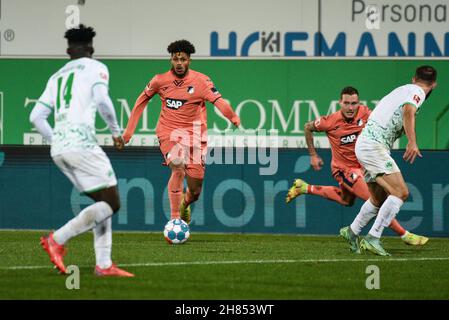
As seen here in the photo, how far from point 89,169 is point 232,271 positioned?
5.78ft

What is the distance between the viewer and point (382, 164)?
12555 mm

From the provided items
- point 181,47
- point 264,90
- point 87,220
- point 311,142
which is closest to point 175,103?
point 181,47

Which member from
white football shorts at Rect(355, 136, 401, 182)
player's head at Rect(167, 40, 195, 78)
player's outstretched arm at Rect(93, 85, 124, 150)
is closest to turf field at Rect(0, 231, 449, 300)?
white football shorts at Rect(355, 136, 401, 182)

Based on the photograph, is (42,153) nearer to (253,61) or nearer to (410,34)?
(253,61)

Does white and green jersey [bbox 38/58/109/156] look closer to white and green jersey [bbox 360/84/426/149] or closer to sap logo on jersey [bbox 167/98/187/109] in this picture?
white and green jersey [bbox 360/84/426/149]

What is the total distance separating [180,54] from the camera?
Result: 14.7 m

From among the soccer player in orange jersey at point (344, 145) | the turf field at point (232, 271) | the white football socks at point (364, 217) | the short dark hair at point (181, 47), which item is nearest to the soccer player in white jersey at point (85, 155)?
the turf field at point (232, 271)

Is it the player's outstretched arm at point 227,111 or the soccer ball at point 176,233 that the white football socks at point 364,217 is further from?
the soccer ball at point 176,233

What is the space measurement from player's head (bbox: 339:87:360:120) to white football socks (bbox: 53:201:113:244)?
20.0 ft

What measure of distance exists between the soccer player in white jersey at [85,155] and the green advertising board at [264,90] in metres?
8.30

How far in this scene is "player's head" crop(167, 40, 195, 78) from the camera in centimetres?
1453

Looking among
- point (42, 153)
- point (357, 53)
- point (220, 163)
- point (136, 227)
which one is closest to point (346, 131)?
point (220, 163)

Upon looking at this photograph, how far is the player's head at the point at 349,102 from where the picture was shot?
1533 cm

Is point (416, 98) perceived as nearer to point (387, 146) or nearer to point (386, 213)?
point (387, 146)
